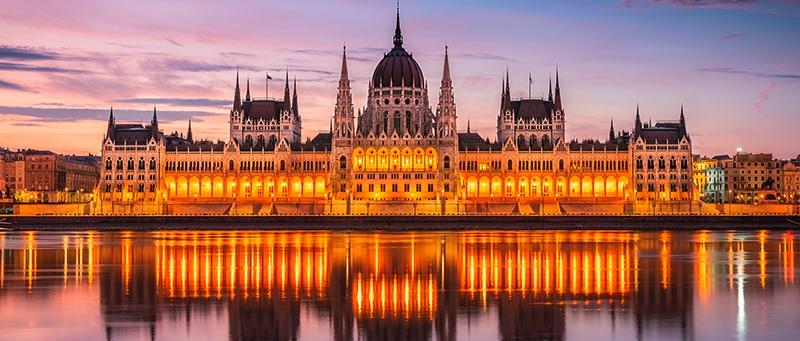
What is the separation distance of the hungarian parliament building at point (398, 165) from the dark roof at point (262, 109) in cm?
377

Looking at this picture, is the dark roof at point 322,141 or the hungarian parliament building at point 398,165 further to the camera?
the dark roof at point 322,141

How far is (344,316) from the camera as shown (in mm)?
39781

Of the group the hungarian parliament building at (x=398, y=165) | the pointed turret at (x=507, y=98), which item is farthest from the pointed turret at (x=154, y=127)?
the pointed turret at (x=507, y=98)

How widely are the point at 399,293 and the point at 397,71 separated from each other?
355 feet

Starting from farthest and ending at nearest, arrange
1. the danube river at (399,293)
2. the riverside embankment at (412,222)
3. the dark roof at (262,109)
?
1. the dark roof at (262,109)
2. the riverside embankment at (412,222)
3. the danube river at (399,293)

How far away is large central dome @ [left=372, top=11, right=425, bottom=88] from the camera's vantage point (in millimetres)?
152375

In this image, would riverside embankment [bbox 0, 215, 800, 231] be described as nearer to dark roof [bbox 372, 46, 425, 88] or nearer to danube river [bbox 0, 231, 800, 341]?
dark roof [bbox 372, 46, 425, 88]

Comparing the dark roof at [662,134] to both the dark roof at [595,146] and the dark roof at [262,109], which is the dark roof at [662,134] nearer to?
the dark roof at [595,146]

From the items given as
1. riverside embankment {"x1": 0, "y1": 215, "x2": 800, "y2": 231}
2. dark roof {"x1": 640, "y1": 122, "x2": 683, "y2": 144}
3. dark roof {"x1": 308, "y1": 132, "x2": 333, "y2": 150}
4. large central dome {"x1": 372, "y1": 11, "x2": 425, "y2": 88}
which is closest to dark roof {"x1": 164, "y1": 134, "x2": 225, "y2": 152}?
dark roof {"x1": 308, "y1": 132, "x2": 333, "y2": 150}

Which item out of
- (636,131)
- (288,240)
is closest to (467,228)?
(288,240)

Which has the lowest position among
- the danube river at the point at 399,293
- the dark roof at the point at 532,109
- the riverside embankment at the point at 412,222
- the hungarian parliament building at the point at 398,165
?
the danube river at the point at 399,293

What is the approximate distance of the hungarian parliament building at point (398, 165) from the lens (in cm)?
14462

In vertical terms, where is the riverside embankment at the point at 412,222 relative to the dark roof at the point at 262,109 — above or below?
below

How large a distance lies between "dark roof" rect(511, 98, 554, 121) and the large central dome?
13.8 m
